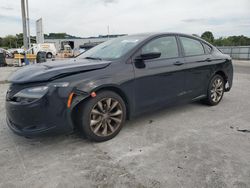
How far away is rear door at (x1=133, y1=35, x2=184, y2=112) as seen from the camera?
3109 mm

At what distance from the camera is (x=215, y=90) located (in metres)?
4.44

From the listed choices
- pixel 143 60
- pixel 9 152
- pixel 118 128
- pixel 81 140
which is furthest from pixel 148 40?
pixel 9 152

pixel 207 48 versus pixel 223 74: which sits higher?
pixel 207 48

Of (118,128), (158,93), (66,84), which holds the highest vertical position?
(66,84)

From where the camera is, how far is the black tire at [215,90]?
14.1ft

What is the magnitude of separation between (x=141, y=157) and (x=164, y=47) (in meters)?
1.93

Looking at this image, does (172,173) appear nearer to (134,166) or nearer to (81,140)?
(134,166)

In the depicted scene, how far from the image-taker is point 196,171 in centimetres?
217

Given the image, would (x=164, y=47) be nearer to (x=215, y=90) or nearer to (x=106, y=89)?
(x=106, y=89)

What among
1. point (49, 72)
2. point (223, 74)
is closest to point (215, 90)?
point (223, 74)

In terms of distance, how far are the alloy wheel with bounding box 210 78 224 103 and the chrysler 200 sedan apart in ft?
0.80

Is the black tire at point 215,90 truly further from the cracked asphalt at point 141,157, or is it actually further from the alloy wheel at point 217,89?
the cracked asphalt at point 141,157

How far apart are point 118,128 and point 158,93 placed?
0.89 meters

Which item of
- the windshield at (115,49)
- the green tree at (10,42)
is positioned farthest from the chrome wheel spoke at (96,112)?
the green tree at (10,42)
